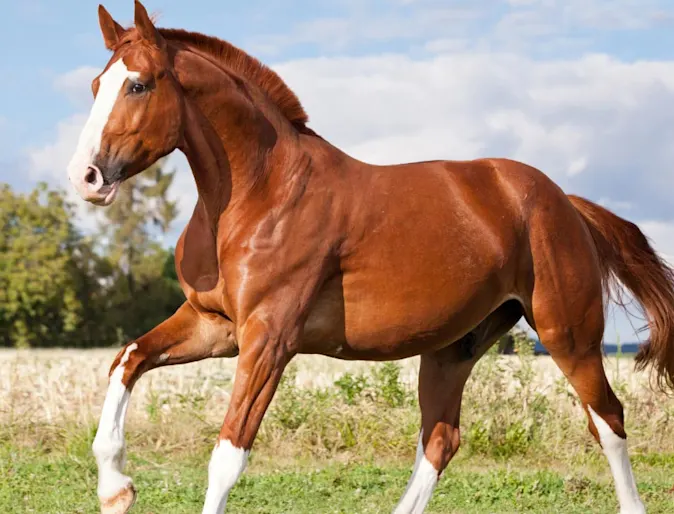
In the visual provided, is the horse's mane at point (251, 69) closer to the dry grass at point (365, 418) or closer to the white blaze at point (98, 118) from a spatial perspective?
the white blaze at point (98, 118)

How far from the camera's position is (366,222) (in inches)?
189

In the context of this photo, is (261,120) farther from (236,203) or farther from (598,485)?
(598,485)

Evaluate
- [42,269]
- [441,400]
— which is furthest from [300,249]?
[42,269]

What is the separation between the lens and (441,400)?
5.65m

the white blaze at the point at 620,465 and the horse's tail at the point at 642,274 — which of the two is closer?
the white blaze at the point at 620,465

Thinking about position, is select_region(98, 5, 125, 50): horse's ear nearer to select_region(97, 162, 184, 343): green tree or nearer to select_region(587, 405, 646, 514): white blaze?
select_region(587, 405, 646, 514): white blaze

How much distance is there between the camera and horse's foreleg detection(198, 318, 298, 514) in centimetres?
434

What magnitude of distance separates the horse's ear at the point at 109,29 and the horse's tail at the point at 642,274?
3.02 meters

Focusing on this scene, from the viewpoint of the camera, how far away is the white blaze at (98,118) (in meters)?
4.27

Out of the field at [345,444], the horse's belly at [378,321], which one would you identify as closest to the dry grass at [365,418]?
the field at [345,444]

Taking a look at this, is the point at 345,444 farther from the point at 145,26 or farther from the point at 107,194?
the point at 145,26

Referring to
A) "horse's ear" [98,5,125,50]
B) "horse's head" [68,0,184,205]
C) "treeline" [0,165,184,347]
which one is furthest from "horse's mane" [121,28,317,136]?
"treeline" [0,165,184,347]

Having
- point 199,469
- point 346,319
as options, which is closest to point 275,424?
point 199,469

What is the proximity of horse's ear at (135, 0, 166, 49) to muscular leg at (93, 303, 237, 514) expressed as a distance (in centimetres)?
132
